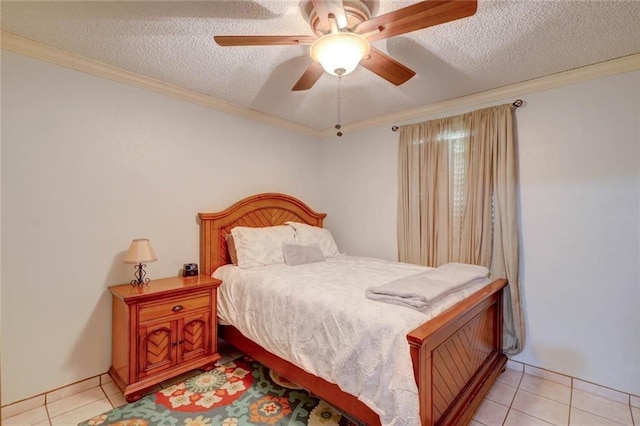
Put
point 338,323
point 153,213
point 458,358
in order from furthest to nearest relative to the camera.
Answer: point 153,213 < point 458,358 < point 338,323

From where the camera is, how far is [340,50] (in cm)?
146

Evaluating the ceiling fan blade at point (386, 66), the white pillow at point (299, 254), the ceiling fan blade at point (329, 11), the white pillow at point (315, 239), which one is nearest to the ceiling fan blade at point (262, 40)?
the ceiling fan blade at point (329, 11)

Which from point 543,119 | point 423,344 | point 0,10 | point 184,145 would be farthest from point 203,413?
point 543,119

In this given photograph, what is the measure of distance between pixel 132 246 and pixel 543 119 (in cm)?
342

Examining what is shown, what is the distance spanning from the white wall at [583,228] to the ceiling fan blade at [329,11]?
2047mm

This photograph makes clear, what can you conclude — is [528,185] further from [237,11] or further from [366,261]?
[237,11]

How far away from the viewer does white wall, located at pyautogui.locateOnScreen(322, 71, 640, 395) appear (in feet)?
7.00

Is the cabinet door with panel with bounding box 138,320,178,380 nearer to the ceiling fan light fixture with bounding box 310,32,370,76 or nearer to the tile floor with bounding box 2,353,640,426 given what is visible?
the tile floor with bounding box 2,353,640,426

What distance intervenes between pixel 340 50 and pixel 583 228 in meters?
2.28

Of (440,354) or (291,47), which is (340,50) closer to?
(291,47)

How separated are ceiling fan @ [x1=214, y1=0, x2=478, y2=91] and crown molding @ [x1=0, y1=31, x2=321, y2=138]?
4.45 feet

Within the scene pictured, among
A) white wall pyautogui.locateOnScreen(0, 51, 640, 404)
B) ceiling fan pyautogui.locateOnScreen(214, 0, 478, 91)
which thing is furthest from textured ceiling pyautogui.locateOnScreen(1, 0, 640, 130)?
white wall pyautogui.locateOnScreen(0, 51, 640, 404)

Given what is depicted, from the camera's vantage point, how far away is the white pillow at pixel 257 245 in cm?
276

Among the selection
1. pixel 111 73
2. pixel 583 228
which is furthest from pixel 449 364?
pixel 111 73
